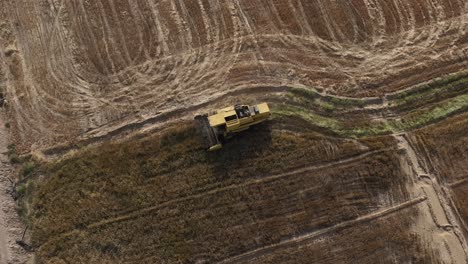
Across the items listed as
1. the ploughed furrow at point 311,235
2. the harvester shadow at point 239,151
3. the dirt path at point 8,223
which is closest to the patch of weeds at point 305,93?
the harvester shadow at point 239,151

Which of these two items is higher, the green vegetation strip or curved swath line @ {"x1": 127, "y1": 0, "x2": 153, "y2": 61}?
curved swath line @ {"x1": 127, "y1": 0, "x2": 153, "y2": 61}

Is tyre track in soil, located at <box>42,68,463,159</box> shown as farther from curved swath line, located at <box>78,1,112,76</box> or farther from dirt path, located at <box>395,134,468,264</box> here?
curved swath line, located at <box>78,1,112,76</box>

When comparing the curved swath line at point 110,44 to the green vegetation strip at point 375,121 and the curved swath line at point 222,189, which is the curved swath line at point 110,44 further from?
the green vegetation strip at point 375,121

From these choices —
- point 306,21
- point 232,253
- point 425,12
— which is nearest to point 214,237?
point 232,253

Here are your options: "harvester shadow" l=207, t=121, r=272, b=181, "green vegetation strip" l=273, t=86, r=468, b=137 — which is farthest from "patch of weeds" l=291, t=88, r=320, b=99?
"harvester shadow" l=207, t=121, r=272, b=181

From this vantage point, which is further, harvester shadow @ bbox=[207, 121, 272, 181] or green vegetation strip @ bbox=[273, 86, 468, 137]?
green vegetation strip @ bbox=[273, 86, 468, 137]

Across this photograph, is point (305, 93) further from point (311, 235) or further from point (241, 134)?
point (311, 235)

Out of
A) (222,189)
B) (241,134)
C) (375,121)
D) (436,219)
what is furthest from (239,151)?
(436,219)

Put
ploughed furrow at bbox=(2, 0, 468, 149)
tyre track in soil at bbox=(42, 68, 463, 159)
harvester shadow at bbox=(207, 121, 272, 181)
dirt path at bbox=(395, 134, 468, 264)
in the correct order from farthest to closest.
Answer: ploughed furrow at bbox=(2, 0, 468, 149) → tyre track in soil at bbox=(42, 68, 463, 159) → harvester shadow at bbox=(207, 121, 272, 181) → dirt path at bbox=(395, 134, 468, 264)
